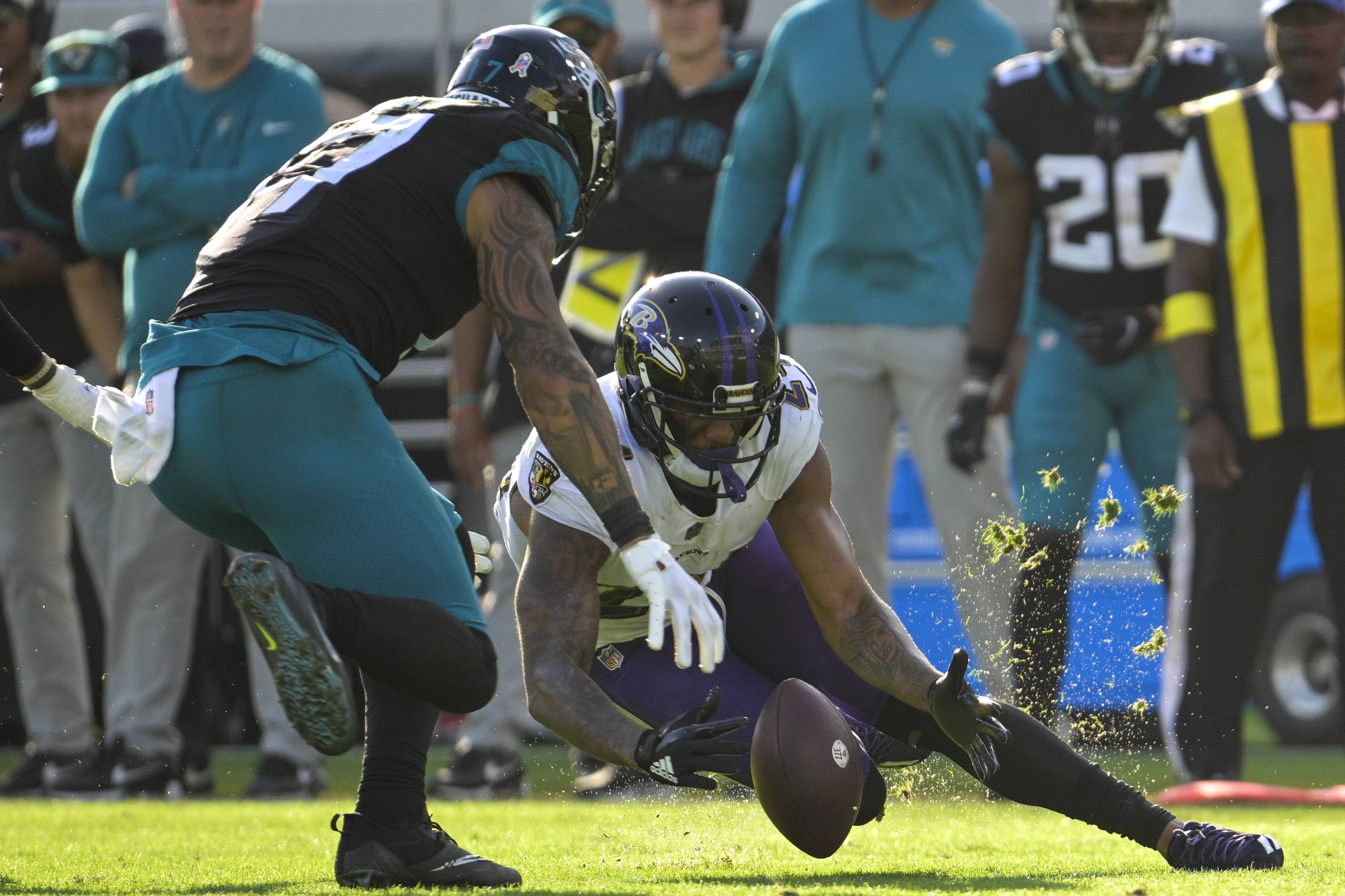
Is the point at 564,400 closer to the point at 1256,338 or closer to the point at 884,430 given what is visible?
the point at 884,430

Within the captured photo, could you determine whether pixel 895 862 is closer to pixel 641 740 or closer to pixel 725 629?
pixel 725 629

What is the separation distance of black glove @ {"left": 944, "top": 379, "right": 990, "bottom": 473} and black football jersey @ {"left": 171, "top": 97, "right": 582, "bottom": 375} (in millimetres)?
2556

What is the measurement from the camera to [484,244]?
11.3 feet

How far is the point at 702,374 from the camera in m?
3.93

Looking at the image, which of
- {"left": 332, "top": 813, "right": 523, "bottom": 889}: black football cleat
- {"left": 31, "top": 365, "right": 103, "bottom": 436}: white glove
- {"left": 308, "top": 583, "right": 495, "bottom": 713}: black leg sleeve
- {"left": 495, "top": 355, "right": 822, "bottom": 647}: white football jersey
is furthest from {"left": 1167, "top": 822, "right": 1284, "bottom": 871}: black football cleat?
{"left": 31, "top": 365, "right": 103, "bottom": 436}: white glove

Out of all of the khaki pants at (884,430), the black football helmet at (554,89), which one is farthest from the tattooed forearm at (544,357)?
the khaki pants at (884,430)

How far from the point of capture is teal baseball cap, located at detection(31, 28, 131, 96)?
6.70 metres

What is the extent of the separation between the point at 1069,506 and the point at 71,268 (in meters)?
3.49

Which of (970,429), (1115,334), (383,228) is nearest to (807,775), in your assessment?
(383,228)

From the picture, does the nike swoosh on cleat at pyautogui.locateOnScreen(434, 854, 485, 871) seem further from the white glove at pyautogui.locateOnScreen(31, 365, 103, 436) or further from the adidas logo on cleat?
the white glove at pyautogui.locateOnScreen(31, 365, 103, 436)

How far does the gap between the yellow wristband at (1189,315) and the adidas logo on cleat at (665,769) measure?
10.7ft

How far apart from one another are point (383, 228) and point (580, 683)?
3.13ft

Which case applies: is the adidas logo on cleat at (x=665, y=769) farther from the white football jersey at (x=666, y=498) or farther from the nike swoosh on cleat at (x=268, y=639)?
the white football jersey at (x=666, y=498)

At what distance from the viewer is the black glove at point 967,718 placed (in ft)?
12.0
